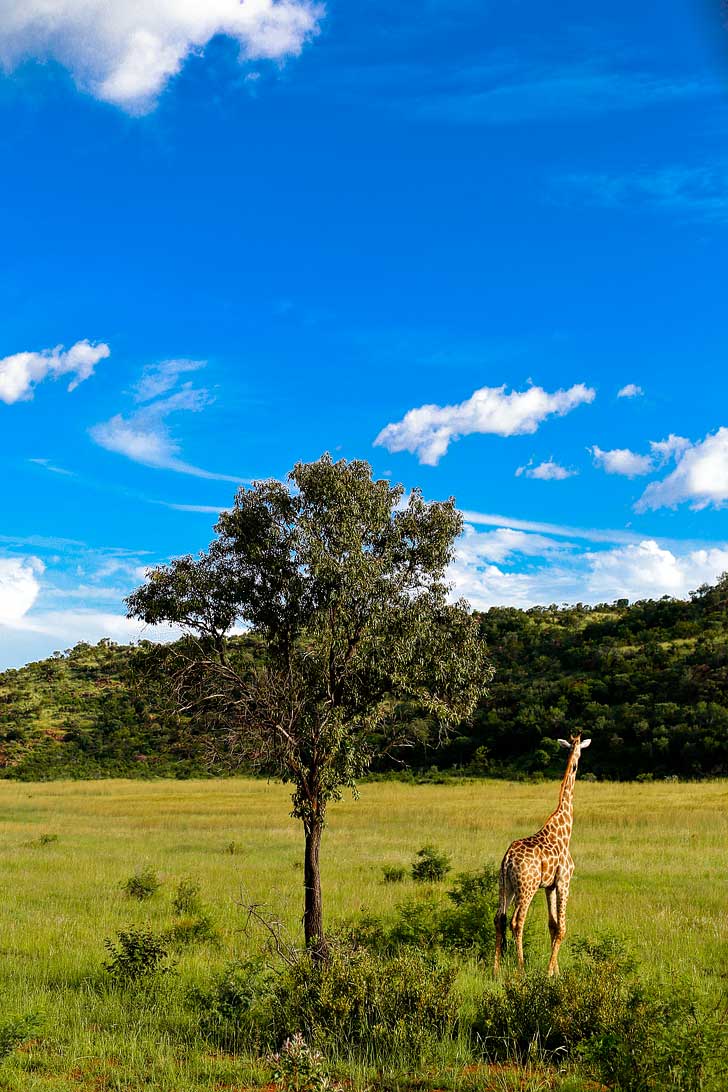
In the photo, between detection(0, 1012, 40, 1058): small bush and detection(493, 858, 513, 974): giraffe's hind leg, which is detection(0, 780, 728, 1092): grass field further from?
detection(493, 858, 513, 974): giraffe's hind leg

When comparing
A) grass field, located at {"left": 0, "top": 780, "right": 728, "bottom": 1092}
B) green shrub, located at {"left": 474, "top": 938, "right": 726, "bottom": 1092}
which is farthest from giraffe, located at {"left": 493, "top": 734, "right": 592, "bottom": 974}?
grass field, located at {"left": 0, "top": 780, "right": 728, "bottom": 1092}

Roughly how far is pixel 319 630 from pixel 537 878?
5.45 m

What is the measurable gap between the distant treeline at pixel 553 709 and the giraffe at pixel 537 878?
35.4m

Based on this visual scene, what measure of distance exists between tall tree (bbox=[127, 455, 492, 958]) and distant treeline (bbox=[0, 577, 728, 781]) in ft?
109

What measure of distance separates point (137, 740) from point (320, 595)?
3157 inches

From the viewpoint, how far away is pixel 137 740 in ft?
294

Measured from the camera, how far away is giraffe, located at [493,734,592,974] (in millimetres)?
13789

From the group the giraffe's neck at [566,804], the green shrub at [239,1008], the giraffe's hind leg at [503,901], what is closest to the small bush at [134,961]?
the green shrub at [239,1008]

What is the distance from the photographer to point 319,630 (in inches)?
589

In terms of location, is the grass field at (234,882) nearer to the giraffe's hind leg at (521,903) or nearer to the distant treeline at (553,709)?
the giraffe's hind leg at (521,903)

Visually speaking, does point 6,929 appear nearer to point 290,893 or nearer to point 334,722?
point 290,893

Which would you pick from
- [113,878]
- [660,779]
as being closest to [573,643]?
[660,779]

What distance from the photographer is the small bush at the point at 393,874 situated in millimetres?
26102

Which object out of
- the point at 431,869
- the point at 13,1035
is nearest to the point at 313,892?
the point at 13,1035
